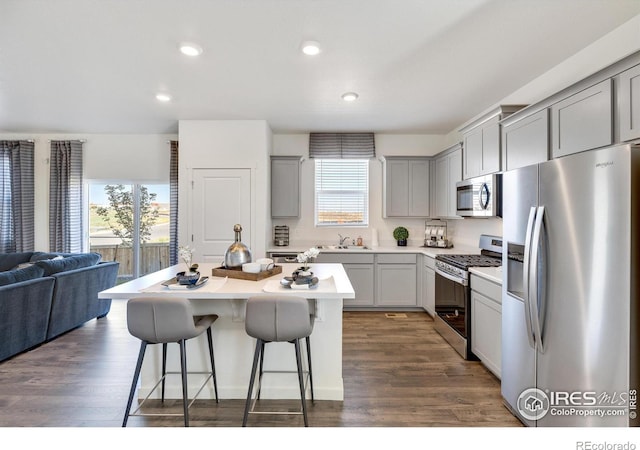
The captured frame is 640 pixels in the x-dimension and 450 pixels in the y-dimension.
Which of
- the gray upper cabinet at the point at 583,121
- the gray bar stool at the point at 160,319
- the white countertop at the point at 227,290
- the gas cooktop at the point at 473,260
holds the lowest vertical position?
the gray bar stool at the point at 160,319

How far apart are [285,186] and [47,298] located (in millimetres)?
3011

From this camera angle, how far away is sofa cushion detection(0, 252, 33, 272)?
4391mm

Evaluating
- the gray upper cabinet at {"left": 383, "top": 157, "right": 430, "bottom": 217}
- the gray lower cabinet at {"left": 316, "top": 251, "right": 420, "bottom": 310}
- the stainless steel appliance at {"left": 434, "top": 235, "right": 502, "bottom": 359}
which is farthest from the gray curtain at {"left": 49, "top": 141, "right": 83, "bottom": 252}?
the stainless steel appliance at {"left": 434, "top": 235, "right": 502, "bottom": 359}

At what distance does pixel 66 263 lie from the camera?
3734 millimetres

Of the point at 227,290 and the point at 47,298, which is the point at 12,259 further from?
the point at 227,290

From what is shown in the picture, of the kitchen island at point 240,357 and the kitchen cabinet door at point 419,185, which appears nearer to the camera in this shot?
the kitchen island at point 240,357

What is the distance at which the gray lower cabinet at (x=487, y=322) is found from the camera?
256 centimetres

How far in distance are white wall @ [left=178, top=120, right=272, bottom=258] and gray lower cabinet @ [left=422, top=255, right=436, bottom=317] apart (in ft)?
7.19

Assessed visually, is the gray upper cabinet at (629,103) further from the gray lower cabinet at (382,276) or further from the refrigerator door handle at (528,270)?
the gray lower cabinet at (382,276)

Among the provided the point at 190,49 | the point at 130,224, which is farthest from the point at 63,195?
the point at 190,49

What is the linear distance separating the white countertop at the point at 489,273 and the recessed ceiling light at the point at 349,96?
6.89 feet

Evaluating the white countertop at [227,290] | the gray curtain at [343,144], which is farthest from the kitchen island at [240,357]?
the gray curtain at [343,144]
